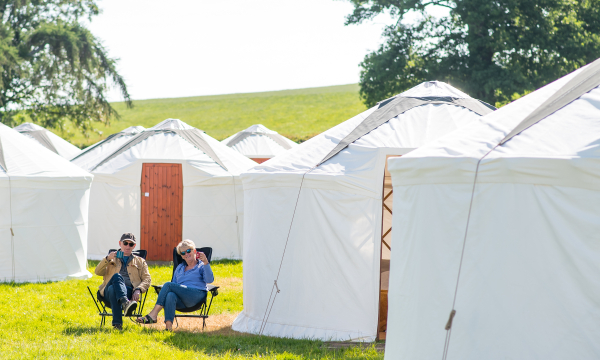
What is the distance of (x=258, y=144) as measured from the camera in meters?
19.4

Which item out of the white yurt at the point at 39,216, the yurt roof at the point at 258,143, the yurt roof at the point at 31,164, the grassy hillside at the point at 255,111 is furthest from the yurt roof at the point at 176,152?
the grassy hillside at the point at 255,111

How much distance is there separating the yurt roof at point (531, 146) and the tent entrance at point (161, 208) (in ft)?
27.4

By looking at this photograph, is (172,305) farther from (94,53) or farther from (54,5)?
(54,5)

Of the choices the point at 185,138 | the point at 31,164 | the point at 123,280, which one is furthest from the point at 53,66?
the point at 123,280

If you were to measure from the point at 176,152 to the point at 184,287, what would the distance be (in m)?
6.25

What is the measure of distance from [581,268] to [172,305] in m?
3.88

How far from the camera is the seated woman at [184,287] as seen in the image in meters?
5.81

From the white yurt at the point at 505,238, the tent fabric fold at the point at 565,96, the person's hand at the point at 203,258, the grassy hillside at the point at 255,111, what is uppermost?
the grassy hillside at the point at 255,111

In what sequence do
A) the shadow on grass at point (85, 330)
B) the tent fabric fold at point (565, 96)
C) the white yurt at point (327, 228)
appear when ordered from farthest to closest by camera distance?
the shadow on grass at point (85, 330)
the white yurt at point (327, 228)
the tent fabric fold at point (565, 96)

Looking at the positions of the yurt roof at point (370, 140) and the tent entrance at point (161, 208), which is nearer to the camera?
the yurt roof at point (370, 140)

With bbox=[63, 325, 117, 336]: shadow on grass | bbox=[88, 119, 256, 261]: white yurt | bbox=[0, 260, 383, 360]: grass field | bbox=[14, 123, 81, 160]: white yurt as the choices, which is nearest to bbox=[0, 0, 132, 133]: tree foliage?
bbox=[14, 123, 81, 160]: white yurt

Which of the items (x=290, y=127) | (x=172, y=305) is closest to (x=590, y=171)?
(x=172, y=305)

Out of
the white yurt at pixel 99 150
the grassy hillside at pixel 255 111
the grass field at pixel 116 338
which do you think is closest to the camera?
the grass field at pixel 116 338

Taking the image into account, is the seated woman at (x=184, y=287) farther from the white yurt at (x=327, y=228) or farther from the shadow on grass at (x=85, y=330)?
the white yurt at (x=327, y=228)
